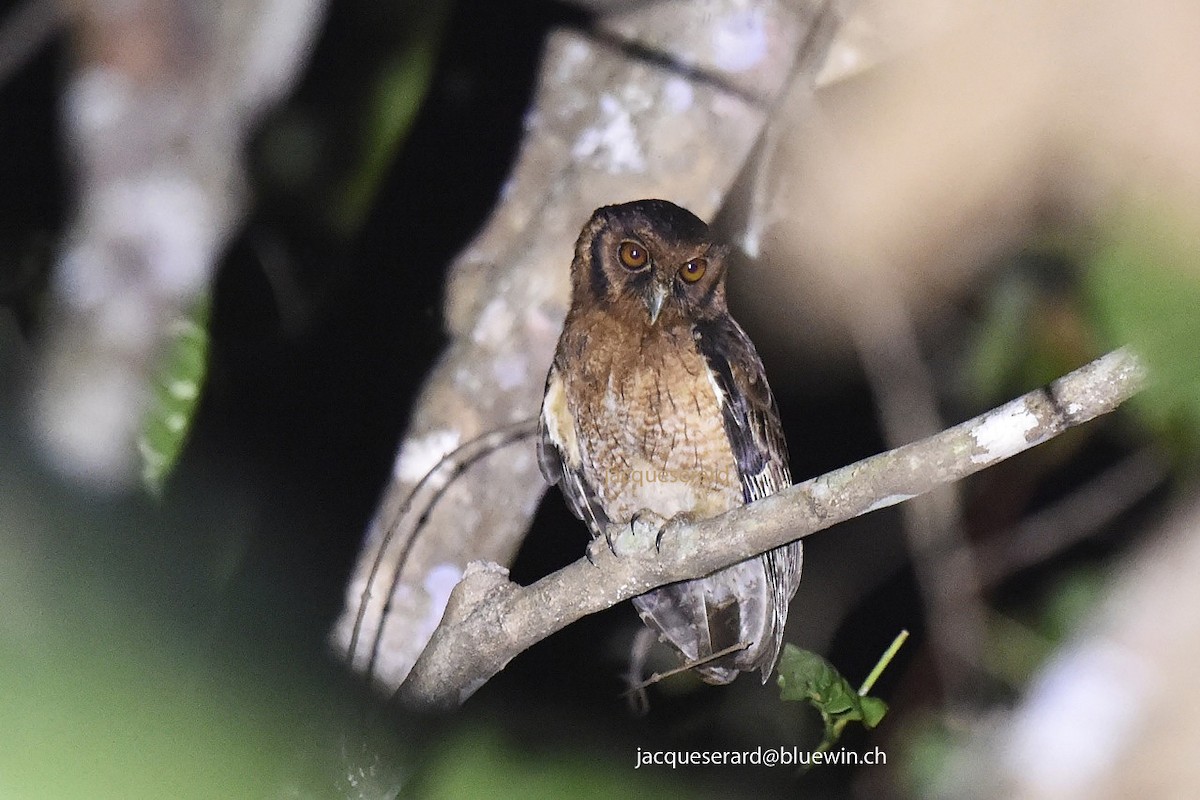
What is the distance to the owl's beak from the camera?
194 cm

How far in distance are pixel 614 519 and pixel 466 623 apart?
512mm

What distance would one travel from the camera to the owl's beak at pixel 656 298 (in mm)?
1938

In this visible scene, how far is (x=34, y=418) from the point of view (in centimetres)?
191

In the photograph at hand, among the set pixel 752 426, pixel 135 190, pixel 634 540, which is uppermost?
pixel 135 190

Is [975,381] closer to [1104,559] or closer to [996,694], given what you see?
[1104,559]

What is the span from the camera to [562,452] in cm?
205

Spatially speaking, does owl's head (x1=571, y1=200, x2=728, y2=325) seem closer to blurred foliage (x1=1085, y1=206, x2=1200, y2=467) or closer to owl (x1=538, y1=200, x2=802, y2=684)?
owl (x1=538, y1=200, x2=802, y2=684)

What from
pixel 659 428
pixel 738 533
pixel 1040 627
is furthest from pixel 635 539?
pixel 1040 627

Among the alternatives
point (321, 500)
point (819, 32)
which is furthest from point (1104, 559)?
point (321, 500)

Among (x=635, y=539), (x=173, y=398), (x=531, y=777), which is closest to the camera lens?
(x=531, y=777)

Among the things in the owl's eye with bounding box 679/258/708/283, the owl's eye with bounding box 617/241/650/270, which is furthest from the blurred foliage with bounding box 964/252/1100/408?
the owl's eye with bounding box 617/241/650/270

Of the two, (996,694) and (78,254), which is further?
(996,694)

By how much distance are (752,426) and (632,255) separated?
1.39 ft

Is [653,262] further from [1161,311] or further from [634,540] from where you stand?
[1161,311]
